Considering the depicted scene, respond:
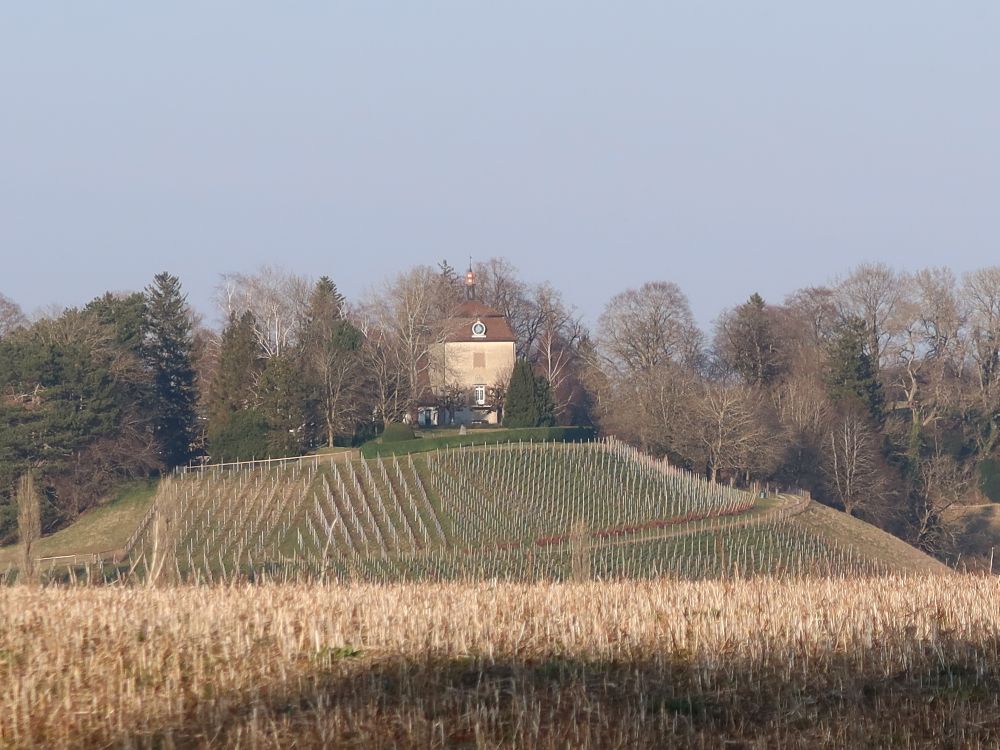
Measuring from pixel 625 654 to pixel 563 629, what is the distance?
704mm

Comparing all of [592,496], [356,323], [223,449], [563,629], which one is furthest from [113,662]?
[356,323]

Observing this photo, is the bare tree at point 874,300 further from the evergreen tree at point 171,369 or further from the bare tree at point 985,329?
the evergreen tree at point 171,369

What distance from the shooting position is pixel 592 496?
193 feet

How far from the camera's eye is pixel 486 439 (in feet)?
229

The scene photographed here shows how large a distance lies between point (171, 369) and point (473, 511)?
2915 cm

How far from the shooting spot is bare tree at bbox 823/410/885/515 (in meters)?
73.2

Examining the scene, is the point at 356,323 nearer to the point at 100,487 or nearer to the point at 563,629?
the point at 100,487

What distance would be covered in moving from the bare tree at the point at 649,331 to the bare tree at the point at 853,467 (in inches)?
716

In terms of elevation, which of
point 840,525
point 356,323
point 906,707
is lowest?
point 840,525

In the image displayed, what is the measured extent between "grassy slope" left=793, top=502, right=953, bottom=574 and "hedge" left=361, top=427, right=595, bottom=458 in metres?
16.5

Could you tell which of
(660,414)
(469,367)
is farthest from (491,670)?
(469,367)

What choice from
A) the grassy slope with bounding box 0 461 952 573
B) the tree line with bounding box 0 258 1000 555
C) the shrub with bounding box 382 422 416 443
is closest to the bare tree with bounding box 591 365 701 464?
the tree line with bounding box 0 258 1000 555

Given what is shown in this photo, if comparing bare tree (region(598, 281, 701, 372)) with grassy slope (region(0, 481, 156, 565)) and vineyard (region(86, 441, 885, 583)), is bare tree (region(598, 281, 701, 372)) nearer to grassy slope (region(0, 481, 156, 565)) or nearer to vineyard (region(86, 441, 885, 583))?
vineyard (region(86, 441, 885, 583))

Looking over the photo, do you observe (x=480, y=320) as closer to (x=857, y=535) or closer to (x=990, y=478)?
(x=990, y=478)
